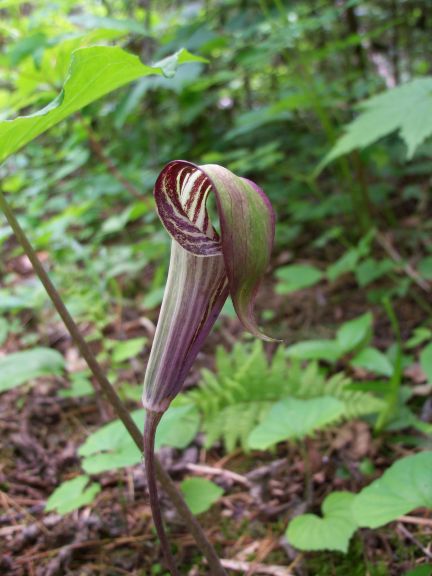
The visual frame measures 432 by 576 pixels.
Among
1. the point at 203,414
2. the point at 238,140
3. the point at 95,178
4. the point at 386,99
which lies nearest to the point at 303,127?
the point at 238,140

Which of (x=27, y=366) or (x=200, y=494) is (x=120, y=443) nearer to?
(x=200, y=494)

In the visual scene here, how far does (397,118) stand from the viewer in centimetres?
219

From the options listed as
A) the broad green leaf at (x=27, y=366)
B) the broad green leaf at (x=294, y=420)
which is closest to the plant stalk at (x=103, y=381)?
the broad green leaf at (x=294, y=420)

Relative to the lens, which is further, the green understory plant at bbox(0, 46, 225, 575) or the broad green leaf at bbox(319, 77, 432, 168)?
the broad green leaf at bbox(319, 77, 432, 168)

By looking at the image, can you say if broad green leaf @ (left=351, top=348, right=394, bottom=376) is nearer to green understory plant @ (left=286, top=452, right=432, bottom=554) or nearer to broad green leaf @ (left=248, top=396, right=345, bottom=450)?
broad green leaf @ (left=248, top=396, right=345, bottom=450)

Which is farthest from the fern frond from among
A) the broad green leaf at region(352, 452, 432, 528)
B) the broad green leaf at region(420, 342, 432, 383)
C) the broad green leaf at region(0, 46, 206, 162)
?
the broad green leaf at region(0, 46, 206, 162)

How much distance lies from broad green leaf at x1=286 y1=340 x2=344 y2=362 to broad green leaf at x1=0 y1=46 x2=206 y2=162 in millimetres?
1369

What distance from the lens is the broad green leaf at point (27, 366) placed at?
1.87m

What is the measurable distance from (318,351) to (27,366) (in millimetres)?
1149

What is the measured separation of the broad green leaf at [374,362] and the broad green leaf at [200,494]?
30.5 inches

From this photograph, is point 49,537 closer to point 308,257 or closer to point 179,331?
point 179,331

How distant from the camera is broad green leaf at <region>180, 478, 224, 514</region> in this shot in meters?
1.58

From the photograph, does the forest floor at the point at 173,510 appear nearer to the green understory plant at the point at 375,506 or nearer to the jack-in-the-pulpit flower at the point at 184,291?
the green understory plant at the point at 375,506

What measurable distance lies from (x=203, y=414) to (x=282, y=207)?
8.44 feet
